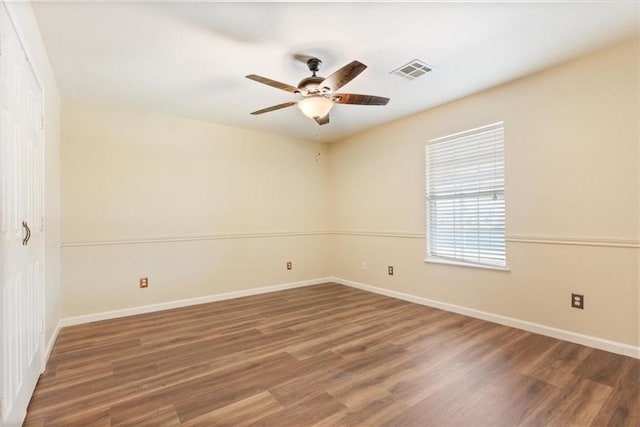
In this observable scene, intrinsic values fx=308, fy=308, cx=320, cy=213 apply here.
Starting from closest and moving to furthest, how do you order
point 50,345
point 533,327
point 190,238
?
1. point 50,345
2. point 533,327
3. point 190,238

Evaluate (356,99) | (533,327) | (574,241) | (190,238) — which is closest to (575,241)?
(574,241)

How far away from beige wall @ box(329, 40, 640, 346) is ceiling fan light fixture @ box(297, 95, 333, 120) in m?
1.76

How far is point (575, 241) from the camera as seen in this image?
103 inches

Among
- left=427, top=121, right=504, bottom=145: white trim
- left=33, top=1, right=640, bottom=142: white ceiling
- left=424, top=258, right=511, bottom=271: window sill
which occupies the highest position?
left=33, top=1, right=640, bottom=142: white ceiling

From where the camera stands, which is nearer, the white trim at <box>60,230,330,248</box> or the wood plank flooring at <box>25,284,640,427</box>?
the wood plank flooring at <box>25,284,640,427</box>

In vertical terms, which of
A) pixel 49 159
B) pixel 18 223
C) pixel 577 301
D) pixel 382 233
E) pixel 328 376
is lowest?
pixel 328 376

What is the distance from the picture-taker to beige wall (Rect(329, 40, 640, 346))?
238 centimetres

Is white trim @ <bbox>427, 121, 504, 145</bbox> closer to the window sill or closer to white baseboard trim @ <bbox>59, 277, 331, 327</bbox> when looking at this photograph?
the window sill

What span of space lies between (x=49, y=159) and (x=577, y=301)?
4660mm

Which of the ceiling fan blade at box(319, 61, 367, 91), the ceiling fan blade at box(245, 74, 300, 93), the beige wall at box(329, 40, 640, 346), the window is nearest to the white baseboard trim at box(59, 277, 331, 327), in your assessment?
the beige wall at box(329, 40, 640, 346)

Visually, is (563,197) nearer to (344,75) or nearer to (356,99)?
(356,99)

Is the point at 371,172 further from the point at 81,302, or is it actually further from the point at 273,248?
the point at 81,302

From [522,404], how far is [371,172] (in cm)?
332

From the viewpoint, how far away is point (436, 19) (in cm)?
204
